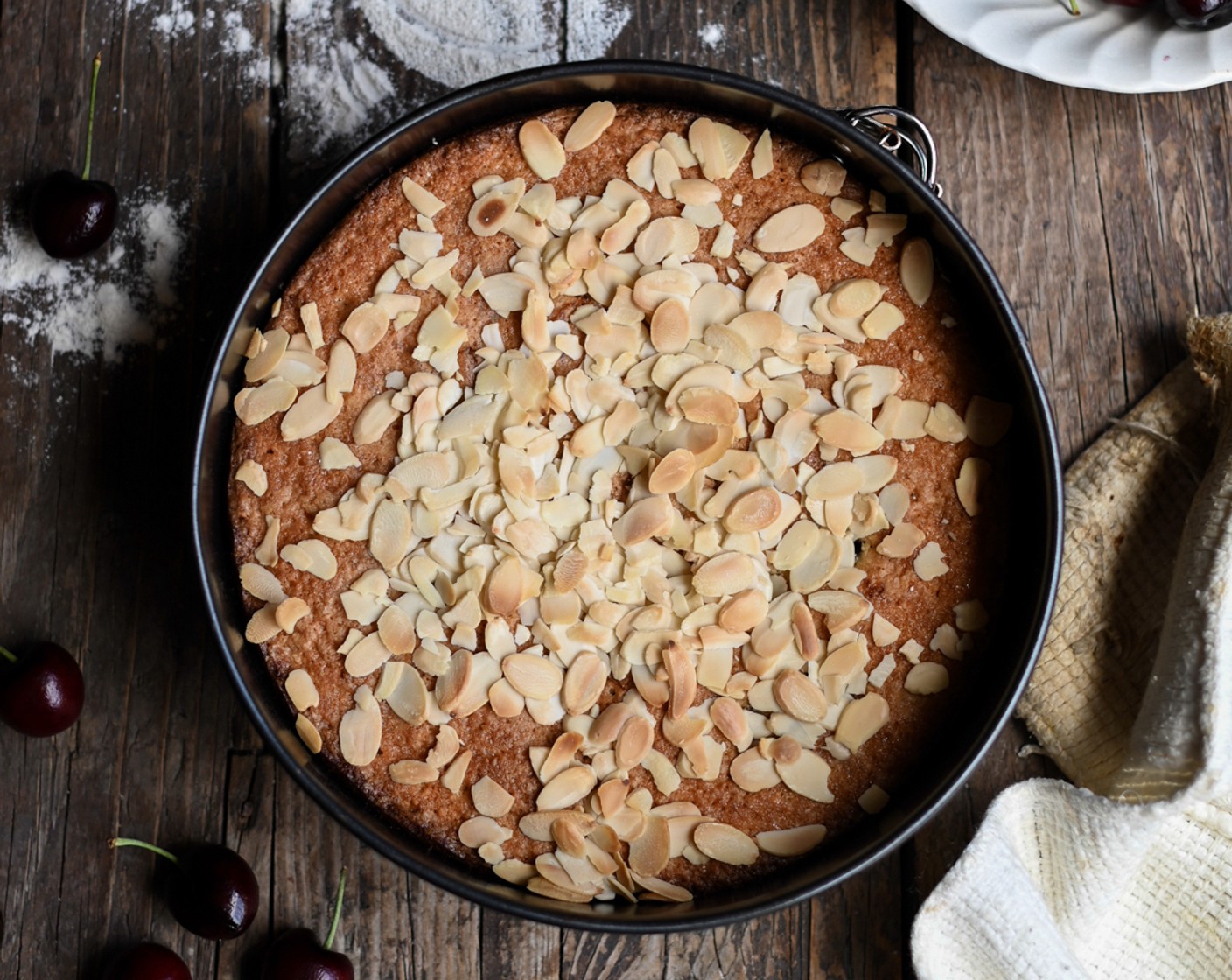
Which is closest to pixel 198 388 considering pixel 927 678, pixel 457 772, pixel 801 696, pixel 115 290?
pixel 115 290

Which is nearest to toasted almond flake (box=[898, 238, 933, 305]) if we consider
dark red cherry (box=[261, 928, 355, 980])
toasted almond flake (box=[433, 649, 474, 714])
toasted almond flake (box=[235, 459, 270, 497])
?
toasted almond flake (box=[433, 649, 474, 714])

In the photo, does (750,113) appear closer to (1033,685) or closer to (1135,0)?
(1135,0)

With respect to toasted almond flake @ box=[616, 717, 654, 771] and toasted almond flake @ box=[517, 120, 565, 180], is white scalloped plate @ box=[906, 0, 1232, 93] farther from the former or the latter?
toasted almond flake @ box=[616, 717, 654, 771]

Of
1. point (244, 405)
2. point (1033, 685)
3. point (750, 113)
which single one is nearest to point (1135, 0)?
point (750, 113)

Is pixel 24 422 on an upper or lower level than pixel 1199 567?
upper

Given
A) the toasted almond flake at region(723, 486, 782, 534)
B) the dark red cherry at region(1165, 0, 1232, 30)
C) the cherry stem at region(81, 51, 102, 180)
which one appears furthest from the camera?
the cherry stem at region(81, 51, 102, 180)

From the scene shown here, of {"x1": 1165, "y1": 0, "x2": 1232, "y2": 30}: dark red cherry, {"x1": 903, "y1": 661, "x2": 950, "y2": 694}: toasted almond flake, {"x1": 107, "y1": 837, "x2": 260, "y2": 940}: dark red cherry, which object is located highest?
{"x1": 1165, "y1": 0, "x2": 1232, "y2": 30}: dark red cherry

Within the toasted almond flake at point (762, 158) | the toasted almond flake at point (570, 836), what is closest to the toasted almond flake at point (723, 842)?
the toasted almond flake at point (570, 836)
